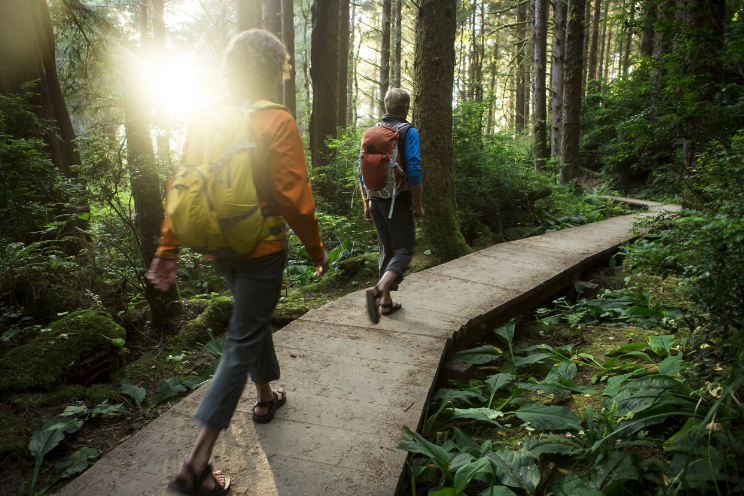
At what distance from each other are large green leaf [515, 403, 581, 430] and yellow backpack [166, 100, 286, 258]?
2079 mm

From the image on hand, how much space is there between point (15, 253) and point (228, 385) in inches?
132

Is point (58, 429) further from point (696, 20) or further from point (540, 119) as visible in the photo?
point (540, 119)

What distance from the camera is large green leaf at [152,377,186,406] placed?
3619 mm

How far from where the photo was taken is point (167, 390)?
3.69m

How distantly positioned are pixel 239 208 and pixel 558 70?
16213 millimetres

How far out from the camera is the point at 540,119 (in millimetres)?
17281

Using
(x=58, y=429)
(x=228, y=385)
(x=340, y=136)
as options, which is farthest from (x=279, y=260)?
(x=340, y=136)

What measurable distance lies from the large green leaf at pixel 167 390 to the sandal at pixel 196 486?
1.66 meters

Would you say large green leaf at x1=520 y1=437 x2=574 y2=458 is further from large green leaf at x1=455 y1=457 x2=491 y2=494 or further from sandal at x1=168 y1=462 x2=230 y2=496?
sandal at x1=168 y1=462 x2=230 y2=496

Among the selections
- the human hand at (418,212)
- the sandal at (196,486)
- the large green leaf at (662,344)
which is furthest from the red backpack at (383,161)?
the sandal at (196,486)

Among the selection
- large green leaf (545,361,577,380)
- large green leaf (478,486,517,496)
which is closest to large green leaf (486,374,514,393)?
large green leaf (545,361,577,380)

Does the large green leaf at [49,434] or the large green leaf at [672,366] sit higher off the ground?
the large green leaf at [672,366]

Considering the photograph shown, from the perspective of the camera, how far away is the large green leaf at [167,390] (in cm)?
362

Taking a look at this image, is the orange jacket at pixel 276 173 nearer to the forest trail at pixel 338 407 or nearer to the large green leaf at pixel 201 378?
the forest trail at pixel 338 407
